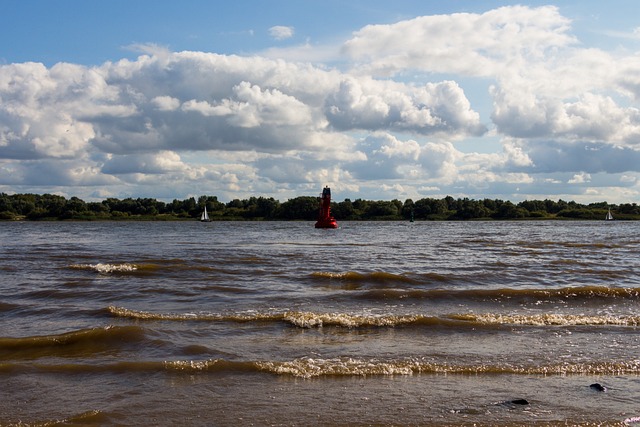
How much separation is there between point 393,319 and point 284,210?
15972 cm

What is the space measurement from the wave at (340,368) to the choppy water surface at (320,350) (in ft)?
0.12

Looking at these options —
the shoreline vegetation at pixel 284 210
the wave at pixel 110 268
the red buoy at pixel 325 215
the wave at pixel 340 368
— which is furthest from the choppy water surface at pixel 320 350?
the shoreline vegetation at pixel 284 210

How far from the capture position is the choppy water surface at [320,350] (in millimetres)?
8742

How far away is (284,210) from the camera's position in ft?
572

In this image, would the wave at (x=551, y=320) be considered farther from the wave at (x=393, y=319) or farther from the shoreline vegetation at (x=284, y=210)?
the shoreline vegetation at (x=284, y=210)

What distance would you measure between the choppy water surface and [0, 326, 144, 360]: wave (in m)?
0.05

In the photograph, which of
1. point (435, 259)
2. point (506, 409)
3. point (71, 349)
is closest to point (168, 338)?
point (71, 349)

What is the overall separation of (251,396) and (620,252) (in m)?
36.5

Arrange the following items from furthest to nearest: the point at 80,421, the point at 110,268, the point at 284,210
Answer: the point at 284,210, the point at 110,268, the point at 80,421

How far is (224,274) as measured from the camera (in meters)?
25.8

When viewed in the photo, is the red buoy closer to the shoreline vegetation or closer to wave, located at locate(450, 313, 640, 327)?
wave, located at locate(450, 313, 640, 327)

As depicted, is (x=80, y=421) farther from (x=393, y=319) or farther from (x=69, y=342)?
(x=393, y=319)

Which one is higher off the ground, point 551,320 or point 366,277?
point 366,277

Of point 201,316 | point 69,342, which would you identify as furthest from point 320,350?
point 69,342
